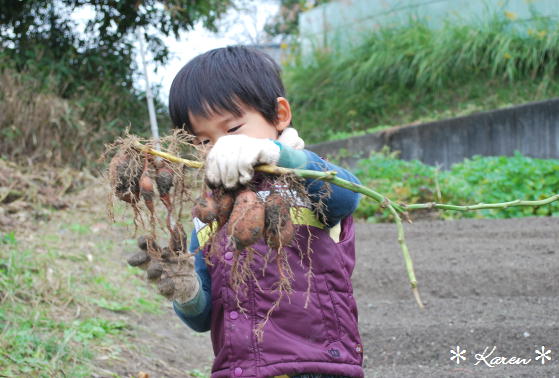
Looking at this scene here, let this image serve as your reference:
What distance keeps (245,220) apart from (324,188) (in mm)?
245

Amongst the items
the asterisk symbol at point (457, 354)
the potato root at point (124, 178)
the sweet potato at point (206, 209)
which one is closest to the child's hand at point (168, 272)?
the potato root at point (124, 178)

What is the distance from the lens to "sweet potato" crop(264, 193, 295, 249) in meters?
1.38

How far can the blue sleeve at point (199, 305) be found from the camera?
1749 millimetres

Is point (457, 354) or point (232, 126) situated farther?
point (457, 354)

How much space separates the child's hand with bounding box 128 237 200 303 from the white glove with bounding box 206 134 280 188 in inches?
15.6

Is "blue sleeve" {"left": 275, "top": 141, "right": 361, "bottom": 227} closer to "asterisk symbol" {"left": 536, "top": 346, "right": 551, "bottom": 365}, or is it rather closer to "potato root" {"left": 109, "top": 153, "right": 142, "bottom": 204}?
"potato root" {"left": 109, "top": 153, "right": 142, "bottom": 204}

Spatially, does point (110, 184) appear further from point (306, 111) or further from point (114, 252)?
point (306, 111)

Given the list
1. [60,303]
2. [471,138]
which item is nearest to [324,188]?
[60,303]

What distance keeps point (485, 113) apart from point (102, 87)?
3.81 meters

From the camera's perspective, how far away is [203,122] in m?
1.68

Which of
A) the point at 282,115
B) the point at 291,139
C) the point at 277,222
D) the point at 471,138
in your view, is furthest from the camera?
the point at 471,138

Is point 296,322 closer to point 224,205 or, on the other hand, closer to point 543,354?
point 224,205

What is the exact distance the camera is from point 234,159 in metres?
1.29

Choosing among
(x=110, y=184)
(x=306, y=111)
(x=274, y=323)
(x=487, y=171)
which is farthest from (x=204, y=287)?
(x=306, y=111)
